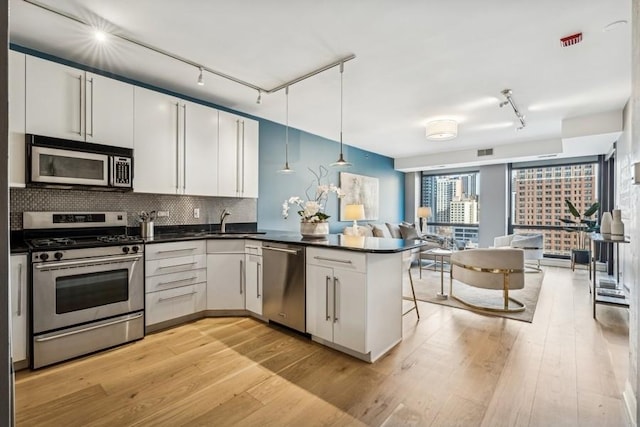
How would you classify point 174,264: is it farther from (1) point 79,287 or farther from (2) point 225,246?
(1) point 79,287

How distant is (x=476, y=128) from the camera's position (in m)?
4.96

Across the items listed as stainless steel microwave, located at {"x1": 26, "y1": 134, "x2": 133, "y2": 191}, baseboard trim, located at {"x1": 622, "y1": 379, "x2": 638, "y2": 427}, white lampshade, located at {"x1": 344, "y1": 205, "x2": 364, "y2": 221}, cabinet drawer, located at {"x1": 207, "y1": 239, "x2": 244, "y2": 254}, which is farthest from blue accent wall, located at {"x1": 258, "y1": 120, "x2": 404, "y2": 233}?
baseboard trim, located at {"x1": 622, "y1": 379, "x2": 638, "y2": 427}

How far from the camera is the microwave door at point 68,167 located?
241 centimetres

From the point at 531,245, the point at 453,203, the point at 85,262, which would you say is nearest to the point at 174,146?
the point at 85,262

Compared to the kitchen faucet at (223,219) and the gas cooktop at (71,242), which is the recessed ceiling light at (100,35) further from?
the kitchen faucet at (223,219)

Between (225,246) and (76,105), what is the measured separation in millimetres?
1816

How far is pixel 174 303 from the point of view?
3027 mm

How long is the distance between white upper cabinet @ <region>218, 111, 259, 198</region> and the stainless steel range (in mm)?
1271

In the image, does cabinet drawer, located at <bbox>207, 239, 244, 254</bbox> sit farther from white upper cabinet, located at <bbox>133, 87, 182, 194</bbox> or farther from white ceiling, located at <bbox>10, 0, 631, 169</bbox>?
white ceiling, located at <bbox>10, 0, 631, 169</bbox>

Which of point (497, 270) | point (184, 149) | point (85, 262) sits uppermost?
point (184, 149)

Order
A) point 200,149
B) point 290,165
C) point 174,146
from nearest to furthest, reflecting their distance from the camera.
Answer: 1. point 174,146
2. point 200,149
3. point 290,165

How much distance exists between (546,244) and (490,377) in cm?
586

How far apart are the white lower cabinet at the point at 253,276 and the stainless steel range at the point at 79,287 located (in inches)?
39.3

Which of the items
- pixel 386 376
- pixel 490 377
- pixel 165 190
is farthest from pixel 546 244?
pixel 165 190
